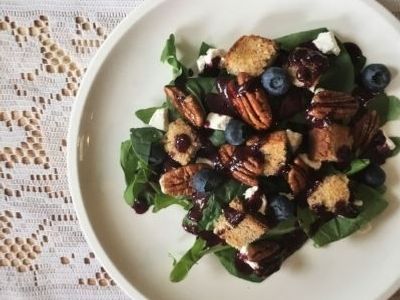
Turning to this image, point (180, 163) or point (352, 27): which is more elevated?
point (352, 27)

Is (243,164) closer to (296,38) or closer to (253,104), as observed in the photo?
(253,104)

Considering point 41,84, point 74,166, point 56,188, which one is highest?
point 41,84

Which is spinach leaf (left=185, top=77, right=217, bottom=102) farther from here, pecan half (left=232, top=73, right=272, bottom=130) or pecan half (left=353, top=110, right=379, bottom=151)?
pecan half (left=353, top=110, right=379, bottom=151)

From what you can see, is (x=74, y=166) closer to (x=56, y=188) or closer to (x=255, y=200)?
(x=56, y=188)

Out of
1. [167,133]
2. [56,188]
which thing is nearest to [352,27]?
[167,133]

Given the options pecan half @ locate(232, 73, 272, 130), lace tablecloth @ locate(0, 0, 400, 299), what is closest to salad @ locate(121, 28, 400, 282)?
pecan half @ locate(232, 73, 272, 130)

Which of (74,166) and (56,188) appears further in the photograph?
(56,188)

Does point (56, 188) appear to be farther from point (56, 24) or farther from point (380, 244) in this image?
point (380, 244)
